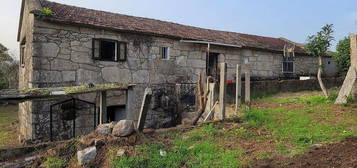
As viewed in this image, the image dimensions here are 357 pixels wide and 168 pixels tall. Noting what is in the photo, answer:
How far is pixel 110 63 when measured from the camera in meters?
8.52

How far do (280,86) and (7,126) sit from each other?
12.2 metres

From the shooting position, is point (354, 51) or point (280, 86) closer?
point (354, 51)

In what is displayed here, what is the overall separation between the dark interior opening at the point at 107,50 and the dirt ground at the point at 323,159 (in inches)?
249

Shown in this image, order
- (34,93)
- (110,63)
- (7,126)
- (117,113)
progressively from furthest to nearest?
(7,126)
(117,113)
(110,63)
(34,93)

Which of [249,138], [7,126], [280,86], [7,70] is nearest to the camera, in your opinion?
[249,138]

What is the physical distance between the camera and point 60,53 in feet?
24.8

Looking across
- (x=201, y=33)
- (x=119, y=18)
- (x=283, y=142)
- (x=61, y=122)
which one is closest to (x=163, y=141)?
(x=283, y=142)

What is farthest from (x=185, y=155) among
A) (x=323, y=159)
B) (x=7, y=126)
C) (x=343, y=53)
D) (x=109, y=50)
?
(x=343, y=53)

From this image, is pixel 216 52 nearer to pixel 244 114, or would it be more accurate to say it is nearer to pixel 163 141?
pixel 244 114

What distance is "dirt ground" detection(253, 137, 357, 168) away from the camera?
11.1 feet

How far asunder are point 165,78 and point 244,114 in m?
4.08

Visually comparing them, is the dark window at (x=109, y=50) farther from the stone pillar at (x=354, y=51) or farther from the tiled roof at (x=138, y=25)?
the stone pillar at (x=354, y=51)

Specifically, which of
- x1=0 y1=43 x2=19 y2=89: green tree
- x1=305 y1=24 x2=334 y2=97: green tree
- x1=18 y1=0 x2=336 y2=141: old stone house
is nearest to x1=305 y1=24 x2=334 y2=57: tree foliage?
x1=305 y1=24 x2=334 y2=97: green tree

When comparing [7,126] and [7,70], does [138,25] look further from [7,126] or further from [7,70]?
[7,70]
